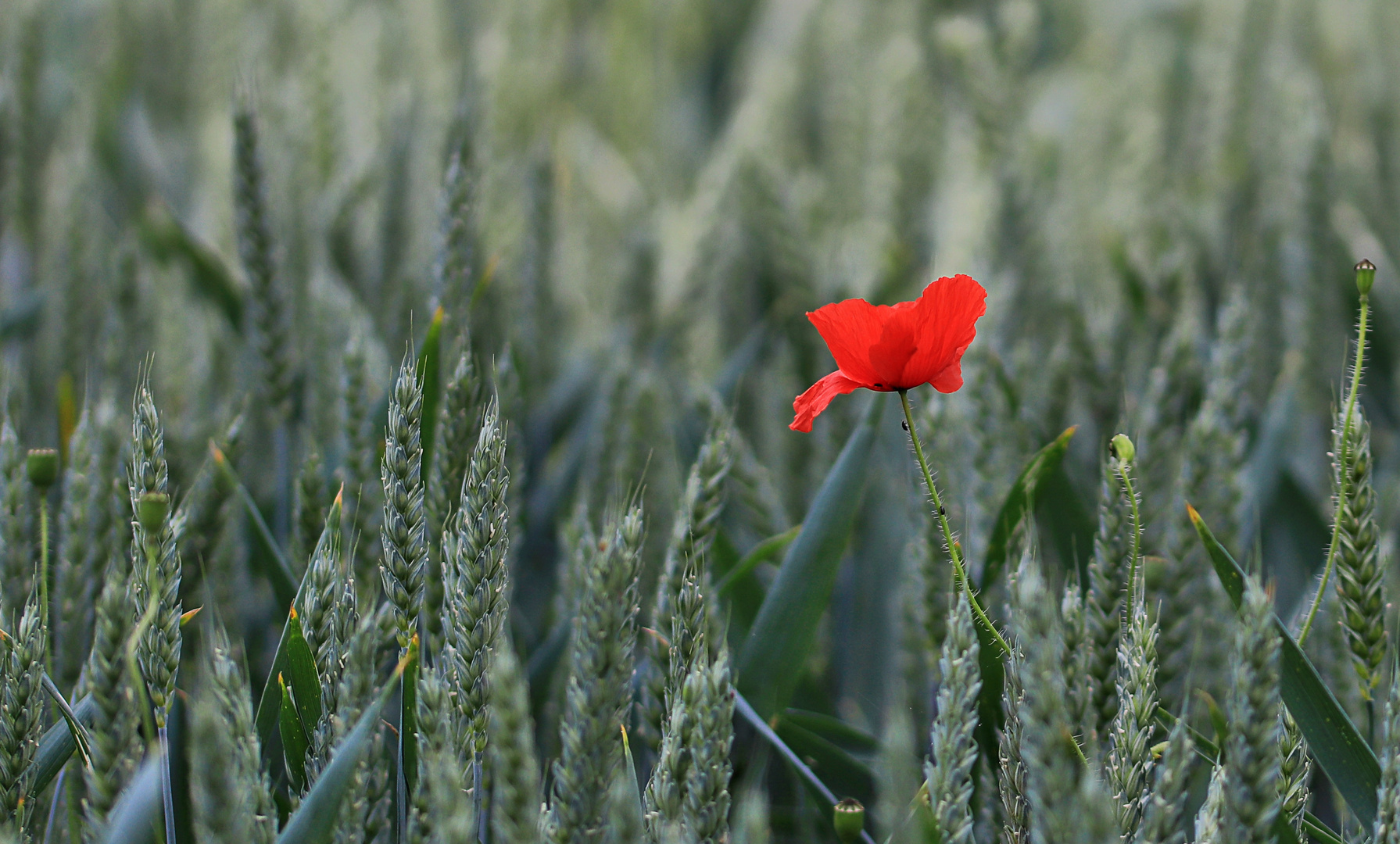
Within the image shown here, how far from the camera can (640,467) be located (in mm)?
750

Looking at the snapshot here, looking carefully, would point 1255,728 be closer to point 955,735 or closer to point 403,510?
point 955,735

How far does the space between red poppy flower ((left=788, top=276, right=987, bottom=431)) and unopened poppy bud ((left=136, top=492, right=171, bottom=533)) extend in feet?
0.84

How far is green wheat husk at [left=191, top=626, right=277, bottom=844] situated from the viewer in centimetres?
31

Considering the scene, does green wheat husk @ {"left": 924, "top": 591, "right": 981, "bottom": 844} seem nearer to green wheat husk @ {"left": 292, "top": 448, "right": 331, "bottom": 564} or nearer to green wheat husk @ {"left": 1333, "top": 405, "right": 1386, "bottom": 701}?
green wheat husk @ {"left": 1333, "top": 405, "right": 1386, "bottom": 701}

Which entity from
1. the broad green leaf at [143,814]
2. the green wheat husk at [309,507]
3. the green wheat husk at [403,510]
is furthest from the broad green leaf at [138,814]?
the green wheat husk at [309,507]

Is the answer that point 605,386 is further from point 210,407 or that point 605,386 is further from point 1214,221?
point 1214,221

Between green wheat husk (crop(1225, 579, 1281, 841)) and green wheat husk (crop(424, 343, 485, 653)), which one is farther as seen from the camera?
green wheat husk (crop(424, 343, 485, 653))

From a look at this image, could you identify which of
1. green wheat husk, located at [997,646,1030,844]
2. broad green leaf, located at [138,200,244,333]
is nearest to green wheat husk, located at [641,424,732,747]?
green wheat husk, located at [997,646,1030,844]

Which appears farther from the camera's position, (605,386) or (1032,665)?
(605,386)

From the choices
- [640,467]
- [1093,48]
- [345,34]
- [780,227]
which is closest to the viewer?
[640,467]

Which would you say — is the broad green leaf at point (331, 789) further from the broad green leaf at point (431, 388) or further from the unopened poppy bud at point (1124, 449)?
the unopened poppy bud at point (1124, 449)

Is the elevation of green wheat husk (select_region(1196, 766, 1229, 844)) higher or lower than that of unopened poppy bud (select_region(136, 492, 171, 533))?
lower

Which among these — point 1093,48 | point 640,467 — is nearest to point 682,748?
point 640,467

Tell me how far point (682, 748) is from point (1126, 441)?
0.74 feet
